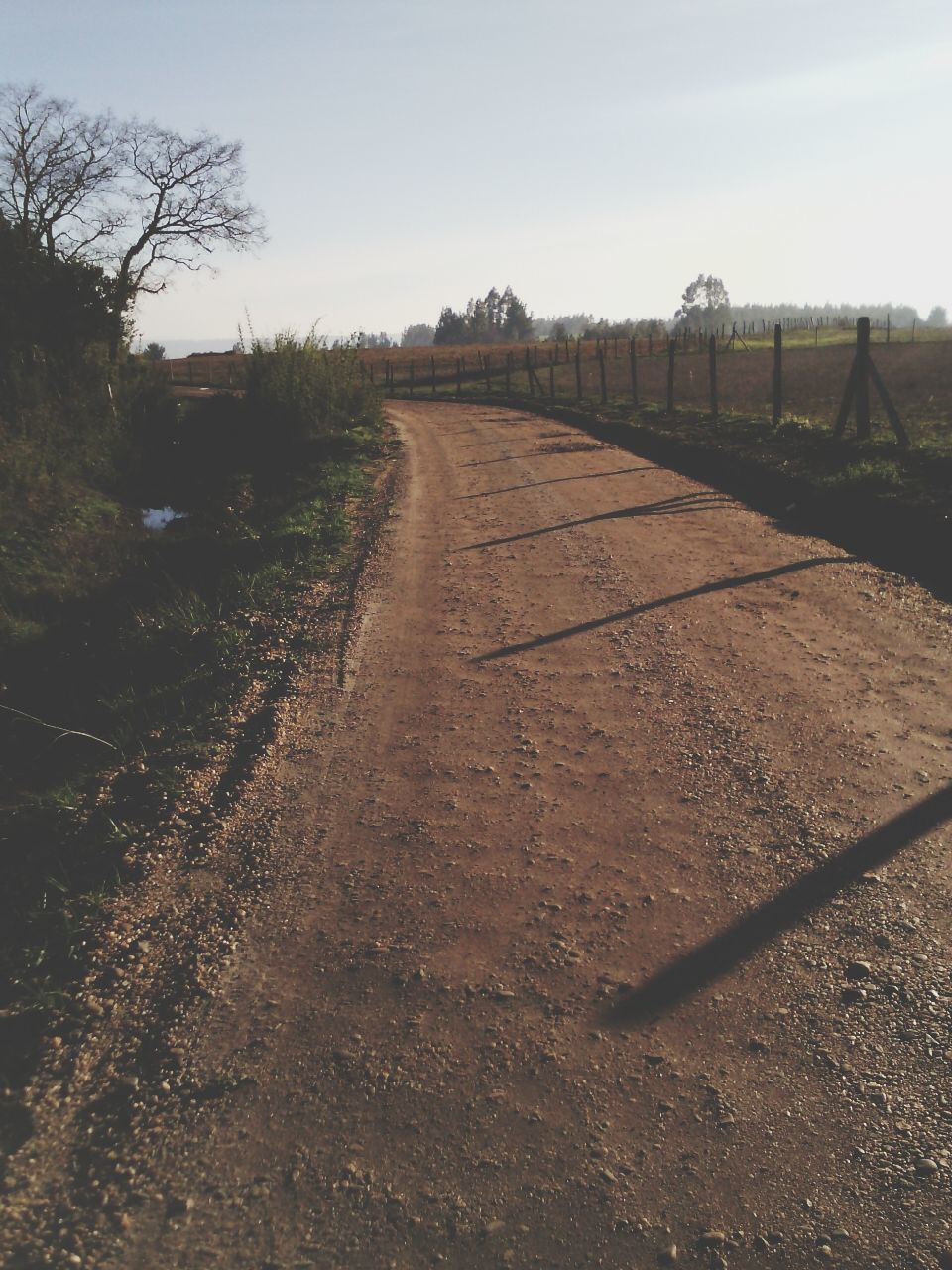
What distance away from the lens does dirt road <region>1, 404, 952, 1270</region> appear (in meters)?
2.66

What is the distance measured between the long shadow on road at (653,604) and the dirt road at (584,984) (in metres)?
0.15

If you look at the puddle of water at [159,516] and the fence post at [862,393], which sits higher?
the fence post at [862,393]

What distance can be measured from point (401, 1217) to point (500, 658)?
4509 mm

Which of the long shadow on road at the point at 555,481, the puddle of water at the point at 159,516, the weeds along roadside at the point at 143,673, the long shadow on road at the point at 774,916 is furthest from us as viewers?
the puddle of water at the point at 159,516

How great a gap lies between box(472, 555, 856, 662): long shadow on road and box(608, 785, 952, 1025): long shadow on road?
10.6 feet

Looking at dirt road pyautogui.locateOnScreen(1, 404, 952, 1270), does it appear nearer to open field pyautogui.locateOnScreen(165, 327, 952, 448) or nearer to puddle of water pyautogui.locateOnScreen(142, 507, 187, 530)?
open field pyautogui.locateOnScreen(165, 327, 952, 448)

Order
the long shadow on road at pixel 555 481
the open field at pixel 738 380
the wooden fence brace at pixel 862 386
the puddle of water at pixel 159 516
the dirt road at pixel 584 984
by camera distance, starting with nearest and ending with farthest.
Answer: the dirt road at pixel 584 984
the wooden fence brace at pixel 862 386
the long shadow on road at pixel 555 481
the puddle of water at pixel 159 516
the open field at pixel 738 380

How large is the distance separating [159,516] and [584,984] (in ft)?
56.8

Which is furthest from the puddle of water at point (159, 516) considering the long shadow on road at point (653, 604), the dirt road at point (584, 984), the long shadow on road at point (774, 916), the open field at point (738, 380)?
the long shadow on road at point (774, 916)

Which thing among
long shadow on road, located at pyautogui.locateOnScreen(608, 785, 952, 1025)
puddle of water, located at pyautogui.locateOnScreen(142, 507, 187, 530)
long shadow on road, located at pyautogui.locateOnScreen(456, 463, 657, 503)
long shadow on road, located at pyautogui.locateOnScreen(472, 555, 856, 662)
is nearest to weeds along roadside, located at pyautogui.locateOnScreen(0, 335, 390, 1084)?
puddle of water, located at pyautogui.locateOnScreen(142, 507, 187, 530)

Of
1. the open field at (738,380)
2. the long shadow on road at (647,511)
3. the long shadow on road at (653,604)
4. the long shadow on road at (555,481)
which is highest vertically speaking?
the open field at (738,380)

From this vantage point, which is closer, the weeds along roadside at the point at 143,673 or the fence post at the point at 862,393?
the weeds along roadside at the point at 143,673

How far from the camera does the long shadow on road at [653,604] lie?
23.2ft

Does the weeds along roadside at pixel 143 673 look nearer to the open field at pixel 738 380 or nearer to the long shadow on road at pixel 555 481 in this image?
the long shadow on road at pixel 555 481
